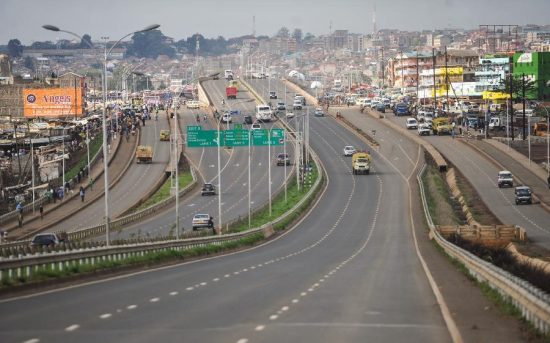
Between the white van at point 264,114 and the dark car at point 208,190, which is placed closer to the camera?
the dark car at point 208,190

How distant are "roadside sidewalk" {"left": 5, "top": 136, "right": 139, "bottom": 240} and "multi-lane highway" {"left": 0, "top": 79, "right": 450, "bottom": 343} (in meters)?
31.4

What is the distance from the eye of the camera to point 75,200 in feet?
337

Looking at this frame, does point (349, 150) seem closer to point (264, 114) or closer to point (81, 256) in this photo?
point (264, 114)

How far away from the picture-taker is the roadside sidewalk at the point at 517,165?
96.7m

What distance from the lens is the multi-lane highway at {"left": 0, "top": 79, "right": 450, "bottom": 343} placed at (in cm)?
2198

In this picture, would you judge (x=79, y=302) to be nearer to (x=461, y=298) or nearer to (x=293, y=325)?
(x=293, y=325)

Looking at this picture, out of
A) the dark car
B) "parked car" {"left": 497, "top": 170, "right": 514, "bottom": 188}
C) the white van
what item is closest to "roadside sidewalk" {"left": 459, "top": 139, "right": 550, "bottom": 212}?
"parked car" {"left": 497, "top": 170, "right": 514, "bottom": 188}

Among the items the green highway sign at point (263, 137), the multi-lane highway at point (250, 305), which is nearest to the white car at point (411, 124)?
the green highway sign at point (263, 137)

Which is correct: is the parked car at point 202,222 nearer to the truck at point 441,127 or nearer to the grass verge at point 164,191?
the grass verge at point 164,191

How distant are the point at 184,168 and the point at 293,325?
103 m

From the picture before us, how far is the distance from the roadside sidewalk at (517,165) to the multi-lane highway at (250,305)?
138 ft

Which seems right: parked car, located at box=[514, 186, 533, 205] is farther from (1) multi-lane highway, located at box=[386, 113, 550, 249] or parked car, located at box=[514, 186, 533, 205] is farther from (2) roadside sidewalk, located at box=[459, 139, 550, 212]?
(2) roadside sidewalk, located at box=[459, 139, 550, 212]

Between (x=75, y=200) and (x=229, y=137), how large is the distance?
15.4 meters

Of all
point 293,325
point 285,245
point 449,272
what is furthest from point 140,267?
point 285,245
